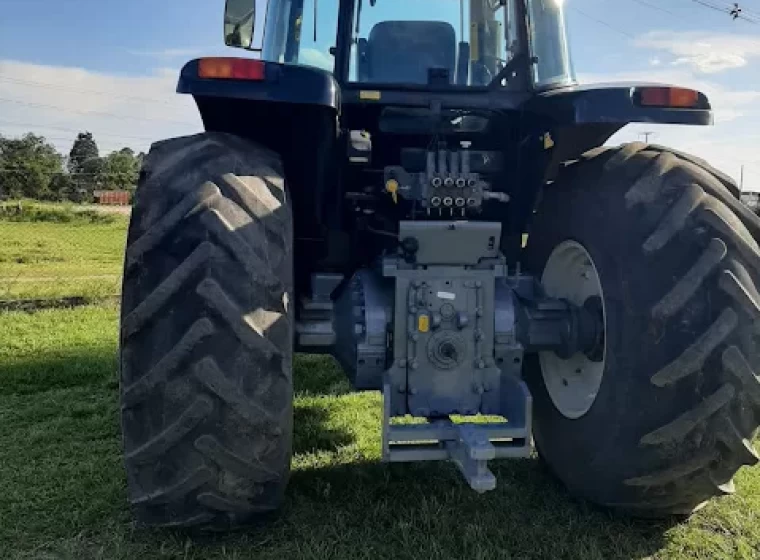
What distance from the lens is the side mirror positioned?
4.12 m

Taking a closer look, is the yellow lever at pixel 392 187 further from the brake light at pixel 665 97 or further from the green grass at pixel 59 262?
the green grass at pixel 59 262

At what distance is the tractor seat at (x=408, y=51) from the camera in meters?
3.65

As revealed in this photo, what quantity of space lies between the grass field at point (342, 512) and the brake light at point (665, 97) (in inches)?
68.0

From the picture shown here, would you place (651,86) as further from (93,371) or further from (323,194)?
(93,371)

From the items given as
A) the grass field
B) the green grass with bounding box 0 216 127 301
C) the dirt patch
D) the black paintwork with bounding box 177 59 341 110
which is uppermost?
the black paintwork with bounding box 177 59 341 110

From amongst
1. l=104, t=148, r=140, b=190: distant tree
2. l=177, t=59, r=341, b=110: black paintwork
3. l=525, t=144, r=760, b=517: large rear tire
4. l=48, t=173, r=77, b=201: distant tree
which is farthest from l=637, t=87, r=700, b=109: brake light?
l=48, t=173, r=77, b=201: distant tree

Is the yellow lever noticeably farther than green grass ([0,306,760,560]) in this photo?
Yes

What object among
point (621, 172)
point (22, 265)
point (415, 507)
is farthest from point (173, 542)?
point (22, 265)

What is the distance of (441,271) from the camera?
10.7ft

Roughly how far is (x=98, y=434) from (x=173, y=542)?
1741 mm

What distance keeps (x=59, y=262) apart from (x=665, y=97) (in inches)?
550

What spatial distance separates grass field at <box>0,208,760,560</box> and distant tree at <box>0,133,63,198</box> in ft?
162

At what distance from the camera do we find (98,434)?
14.8 ft

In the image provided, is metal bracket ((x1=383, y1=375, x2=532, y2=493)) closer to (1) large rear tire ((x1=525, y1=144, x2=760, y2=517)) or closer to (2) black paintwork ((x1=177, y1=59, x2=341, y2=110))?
(1) large rear tire ((x1=525, y1=144, x2=760, y2=517))
